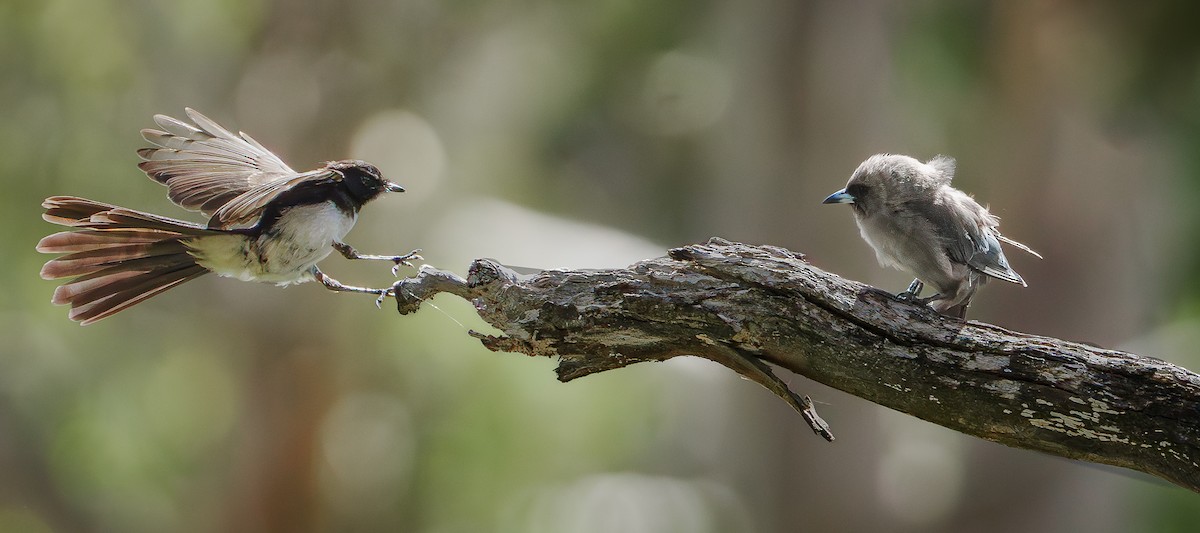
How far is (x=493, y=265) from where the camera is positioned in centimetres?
239

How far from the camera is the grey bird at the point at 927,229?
9.32 feet

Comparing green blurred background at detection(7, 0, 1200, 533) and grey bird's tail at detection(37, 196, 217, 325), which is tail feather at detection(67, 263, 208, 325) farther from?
green blurred background at detection(7, 0, 1200, 533)

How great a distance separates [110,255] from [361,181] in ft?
2.12

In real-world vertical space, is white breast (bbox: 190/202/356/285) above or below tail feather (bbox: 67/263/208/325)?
above

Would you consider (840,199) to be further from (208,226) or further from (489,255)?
(489,255)

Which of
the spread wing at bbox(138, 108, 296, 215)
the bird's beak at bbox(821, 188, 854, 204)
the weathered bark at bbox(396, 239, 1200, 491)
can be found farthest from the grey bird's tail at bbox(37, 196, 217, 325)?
the bird's beak at bbox(821, 188, 854, 204)

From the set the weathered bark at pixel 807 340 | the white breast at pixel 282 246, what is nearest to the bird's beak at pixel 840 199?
the weathered bark at pixel 807 340

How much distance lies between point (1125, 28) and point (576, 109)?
577 cm

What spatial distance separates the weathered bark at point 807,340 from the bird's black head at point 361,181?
11.8 inches

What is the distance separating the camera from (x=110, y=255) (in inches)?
94.3

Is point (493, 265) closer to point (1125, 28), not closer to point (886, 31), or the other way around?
point (886, 31)

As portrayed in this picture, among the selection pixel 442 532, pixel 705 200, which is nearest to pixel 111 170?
pixel 442 532

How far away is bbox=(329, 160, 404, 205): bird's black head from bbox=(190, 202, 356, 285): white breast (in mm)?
64

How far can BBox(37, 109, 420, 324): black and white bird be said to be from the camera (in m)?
2.30
